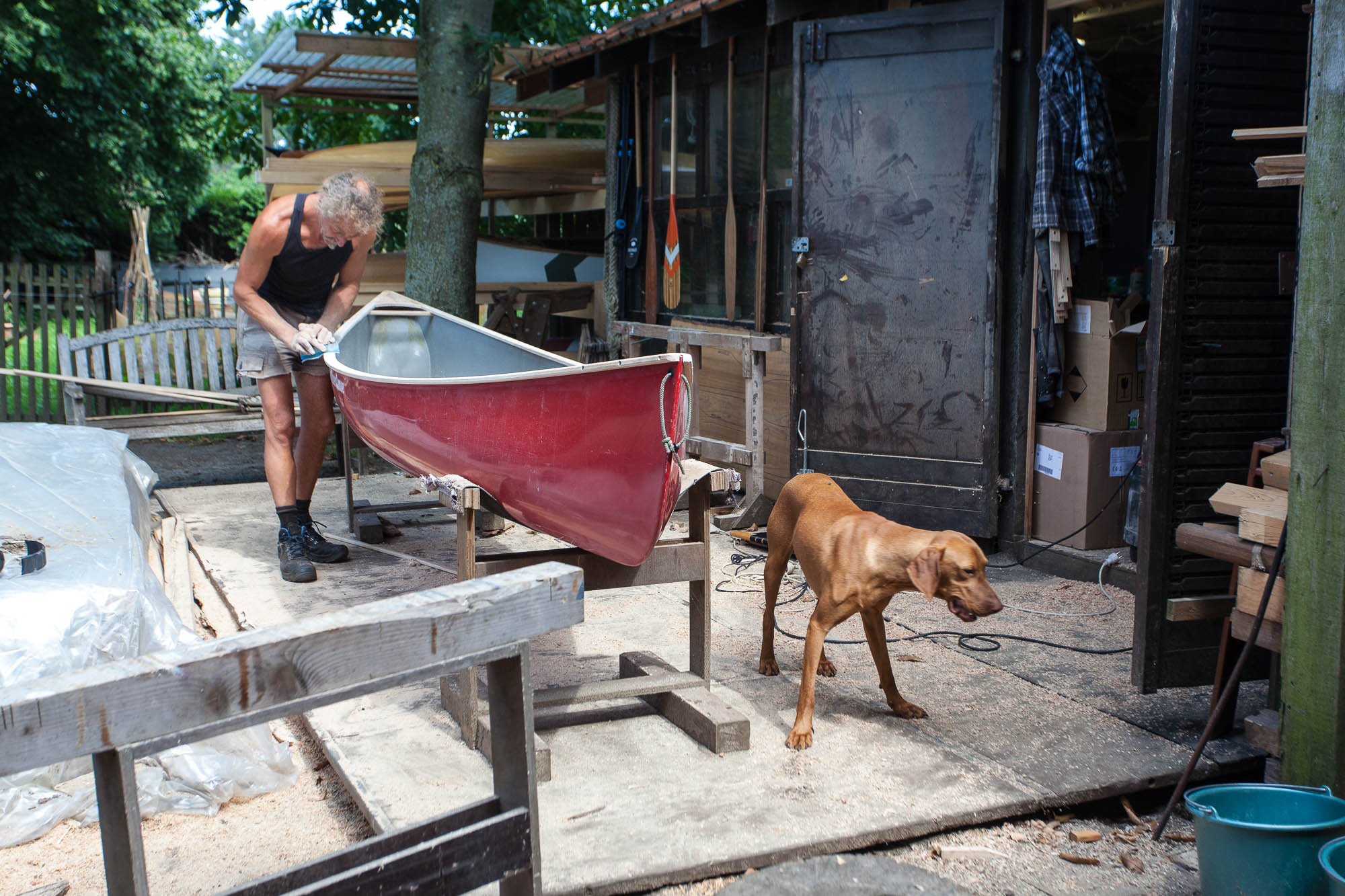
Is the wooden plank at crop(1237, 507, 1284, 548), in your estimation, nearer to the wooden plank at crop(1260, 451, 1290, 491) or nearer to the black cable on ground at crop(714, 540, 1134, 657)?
the wooden plank at crop(1260, 451, 1290, 491)

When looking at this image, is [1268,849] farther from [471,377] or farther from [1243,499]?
[471,377]

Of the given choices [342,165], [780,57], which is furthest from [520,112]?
[780,57]

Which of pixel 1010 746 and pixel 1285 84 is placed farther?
pixel 1285 84

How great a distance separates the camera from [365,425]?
4.47 m

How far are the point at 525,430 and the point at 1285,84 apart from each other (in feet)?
8.34

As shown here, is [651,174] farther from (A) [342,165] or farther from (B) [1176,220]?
(B) [1176,220]

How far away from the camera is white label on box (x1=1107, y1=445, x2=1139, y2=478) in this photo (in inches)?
207

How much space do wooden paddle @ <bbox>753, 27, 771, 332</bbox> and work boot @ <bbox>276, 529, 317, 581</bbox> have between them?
3.03 meters

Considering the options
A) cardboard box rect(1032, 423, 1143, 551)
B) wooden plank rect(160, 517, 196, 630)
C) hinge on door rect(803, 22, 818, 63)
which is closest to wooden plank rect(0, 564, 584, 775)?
wooden plank rect(160, 517, 196, 630)

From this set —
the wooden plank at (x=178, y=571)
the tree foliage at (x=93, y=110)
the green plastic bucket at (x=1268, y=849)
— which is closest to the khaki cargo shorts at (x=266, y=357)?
the wooden plank at (x=178, y=571)

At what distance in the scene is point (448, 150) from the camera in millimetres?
7617

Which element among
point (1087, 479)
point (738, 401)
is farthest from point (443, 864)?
point (738, 401)

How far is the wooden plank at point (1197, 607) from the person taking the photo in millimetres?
3432

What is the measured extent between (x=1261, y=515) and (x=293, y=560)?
3863 mm
